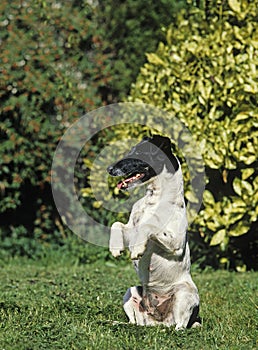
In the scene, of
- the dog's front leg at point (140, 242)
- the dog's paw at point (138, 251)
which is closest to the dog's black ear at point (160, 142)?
the dog's front leg at point (140, 242)

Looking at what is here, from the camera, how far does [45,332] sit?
4312 millimetres

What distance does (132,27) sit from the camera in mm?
10117

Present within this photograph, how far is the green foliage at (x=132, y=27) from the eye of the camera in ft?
32.8

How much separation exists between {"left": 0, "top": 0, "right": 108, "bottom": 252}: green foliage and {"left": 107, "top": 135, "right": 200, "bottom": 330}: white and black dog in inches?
175

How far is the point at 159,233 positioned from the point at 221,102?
3416mm

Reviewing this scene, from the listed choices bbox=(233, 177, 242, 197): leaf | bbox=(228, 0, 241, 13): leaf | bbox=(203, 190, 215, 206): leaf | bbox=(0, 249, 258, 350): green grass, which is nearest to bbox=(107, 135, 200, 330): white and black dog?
bbox=(0, 249, 258, 350): green grass

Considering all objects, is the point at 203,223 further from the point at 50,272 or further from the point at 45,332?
the point at 45,332

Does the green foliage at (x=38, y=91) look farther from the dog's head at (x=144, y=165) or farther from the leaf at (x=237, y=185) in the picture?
the dog's head at (x=144, y=165)

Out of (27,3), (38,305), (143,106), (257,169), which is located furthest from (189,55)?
(38,305)

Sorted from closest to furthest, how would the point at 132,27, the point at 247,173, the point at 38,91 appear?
the point at 247,173 < the point at 38,91 < the point at 132,27

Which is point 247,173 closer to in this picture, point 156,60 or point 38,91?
point 156,60

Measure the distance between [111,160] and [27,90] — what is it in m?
1.47

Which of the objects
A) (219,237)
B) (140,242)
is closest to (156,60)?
(219,237)

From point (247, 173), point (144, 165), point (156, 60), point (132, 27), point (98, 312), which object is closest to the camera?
point (144, 165)
